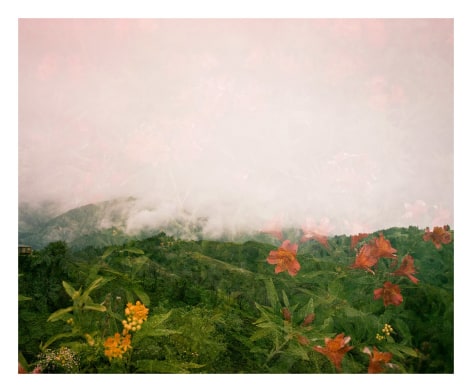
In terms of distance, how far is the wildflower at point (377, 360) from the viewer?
2.42m

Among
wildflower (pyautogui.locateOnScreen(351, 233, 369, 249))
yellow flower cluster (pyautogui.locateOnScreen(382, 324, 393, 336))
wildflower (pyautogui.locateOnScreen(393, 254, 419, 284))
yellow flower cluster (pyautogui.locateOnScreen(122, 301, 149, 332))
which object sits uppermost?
wildflower (pyautogui.locateOnScreen(351, 233, 369, 249))

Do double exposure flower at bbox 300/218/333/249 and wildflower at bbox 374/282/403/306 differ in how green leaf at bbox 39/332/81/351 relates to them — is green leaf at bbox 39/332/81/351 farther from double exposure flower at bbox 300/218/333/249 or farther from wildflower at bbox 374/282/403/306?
wildflower at bbox 374/282/403/306

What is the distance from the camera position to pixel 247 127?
8.20 feet

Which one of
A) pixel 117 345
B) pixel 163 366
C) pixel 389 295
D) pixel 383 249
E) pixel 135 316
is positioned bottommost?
pixel 163 366

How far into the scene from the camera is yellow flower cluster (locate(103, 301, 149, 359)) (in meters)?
2.40

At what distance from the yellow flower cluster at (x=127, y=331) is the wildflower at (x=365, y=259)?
1.20 metres

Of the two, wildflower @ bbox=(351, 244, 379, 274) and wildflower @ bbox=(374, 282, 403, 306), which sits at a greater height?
wildflower @ bbox=(351, 244, 379, 274)

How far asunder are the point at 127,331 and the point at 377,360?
1369mm

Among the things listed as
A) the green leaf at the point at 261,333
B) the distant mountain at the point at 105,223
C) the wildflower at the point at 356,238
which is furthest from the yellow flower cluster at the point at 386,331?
the distant mountain at the point at 105,223

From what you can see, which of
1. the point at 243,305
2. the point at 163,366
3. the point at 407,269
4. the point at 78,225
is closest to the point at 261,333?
the point at 243,305

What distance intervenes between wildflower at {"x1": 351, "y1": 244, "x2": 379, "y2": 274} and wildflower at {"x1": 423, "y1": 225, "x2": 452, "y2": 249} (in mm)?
311

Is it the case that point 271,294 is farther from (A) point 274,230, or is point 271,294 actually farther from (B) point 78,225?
(B) point 78,225

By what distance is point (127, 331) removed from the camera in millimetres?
2406

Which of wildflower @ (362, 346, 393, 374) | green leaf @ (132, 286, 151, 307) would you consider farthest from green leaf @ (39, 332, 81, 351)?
wildflower @ (362, 346, 393, 374)
